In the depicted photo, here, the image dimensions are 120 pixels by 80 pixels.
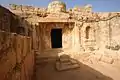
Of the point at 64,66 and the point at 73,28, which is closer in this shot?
the point at 64,66

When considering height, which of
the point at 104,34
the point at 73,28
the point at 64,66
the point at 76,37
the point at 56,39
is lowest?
the point at 64,66

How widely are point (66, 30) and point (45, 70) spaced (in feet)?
20.0

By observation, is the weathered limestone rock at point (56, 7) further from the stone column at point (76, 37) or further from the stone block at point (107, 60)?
the stone block at point (107, 60)

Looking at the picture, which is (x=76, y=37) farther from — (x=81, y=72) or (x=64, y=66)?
(x=81, y=72)

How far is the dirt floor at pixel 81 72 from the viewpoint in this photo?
7.01 metres

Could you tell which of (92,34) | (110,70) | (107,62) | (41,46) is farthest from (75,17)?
(110,70)

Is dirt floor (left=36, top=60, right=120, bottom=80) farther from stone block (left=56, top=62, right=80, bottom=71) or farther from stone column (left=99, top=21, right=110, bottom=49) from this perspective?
stone column (left=99, top=21, right=110, bottom=49)

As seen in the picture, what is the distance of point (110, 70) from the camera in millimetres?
8375

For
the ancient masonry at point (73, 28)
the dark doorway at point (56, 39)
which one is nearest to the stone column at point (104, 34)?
the ancient masonry at point (73, 28)

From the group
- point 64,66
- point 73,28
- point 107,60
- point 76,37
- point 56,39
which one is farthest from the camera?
point 56,39

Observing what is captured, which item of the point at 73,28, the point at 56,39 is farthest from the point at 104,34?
the point at 56,39

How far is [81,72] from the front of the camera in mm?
7633

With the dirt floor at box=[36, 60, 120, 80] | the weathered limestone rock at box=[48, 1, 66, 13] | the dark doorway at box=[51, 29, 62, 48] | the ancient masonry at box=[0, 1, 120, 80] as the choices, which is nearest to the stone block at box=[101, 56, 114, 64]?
the dirt floor at box=[36, 60, 120, 80]

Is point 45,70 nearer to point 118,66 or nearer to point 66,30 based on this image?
point 118,66
